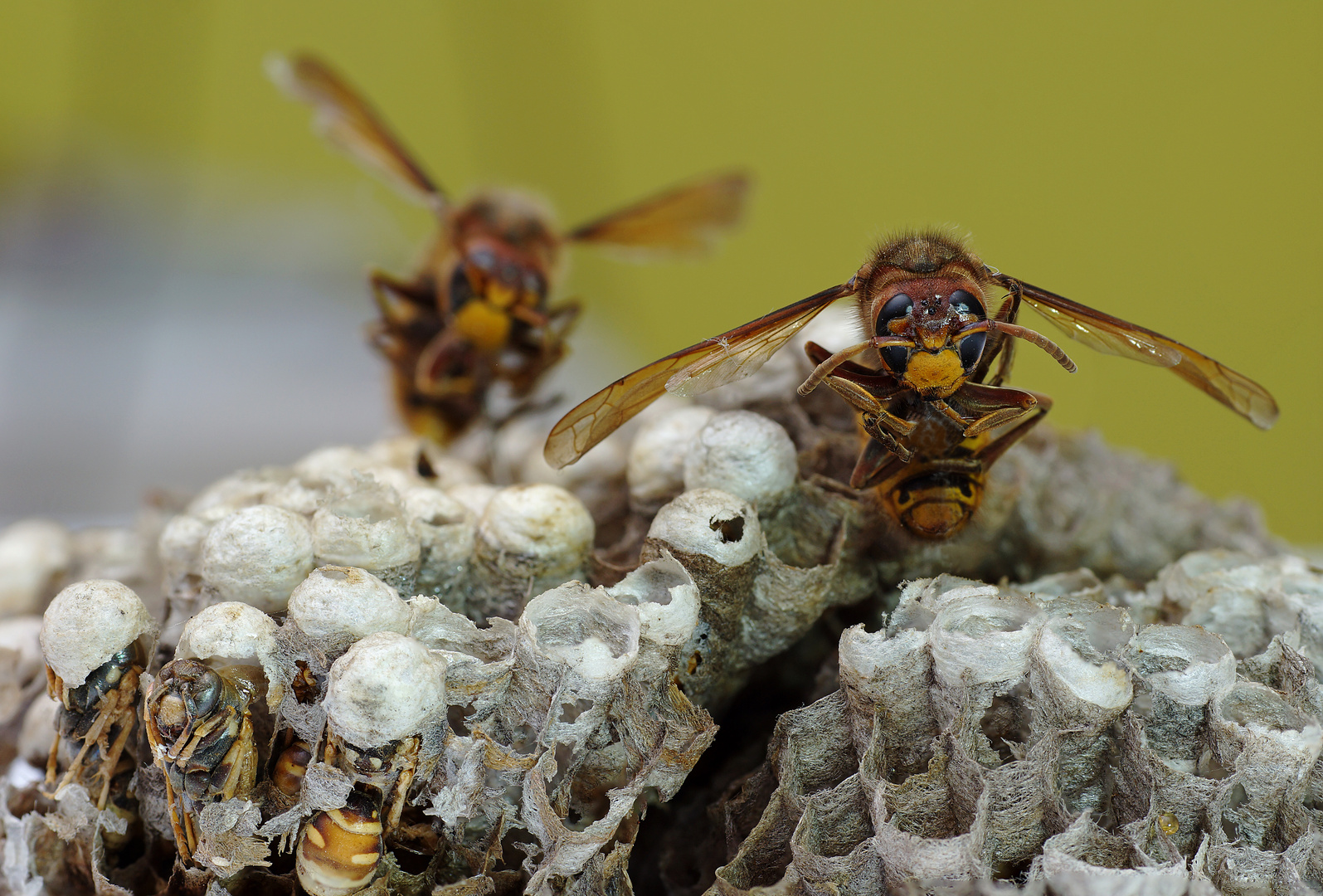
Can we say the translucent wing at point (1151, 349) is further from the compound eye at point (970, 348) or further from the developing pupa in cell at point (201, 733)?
the developing pupa in cell at point (201, 733)

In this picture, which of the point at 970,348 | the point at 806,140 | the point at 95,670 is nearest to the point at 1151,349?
the point at 970,348

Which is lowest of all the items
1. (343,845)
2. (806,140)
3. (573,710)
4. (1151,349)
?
(343,845)

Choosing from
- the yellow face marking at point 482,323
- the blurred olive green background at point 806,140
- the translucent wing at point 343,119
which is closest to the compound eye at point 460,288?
the yellow face marking at point 482,323

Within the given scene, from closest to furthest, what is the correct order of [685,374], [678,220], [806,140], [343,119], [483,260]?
[685,374]
[483,260]
[343,119]
[678,220]
[806,140]

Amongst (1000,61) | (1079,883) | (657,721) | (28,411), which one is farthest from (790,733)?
(28,411)

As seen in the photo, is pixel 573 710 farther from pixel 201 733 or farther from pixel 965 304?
pixel 965 304

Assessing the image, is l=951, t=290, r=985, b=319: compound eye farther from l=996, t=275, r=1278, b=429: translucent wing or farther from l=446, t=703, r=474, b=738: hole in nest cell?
l=446, t=703, r=474, b=738: hole in nest cell
